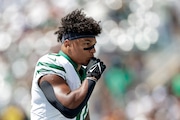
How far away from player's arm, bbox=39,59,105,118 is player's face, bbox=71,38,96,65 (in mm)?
87

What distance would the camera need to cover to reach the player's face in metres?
3.17

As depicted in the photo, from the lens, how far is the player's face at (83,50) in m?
3.17

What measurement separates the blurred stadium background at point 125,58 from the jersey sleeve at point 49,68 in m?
3.39

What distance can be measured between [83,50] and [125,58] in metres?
3.53

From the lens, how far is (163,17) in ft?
21.9

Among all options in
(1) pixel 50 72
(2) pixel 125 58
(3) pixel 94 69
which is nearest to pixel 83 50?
(3) pixel 94 69

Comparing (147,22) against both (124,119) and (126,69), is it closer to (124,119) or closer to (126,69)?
(126,69)

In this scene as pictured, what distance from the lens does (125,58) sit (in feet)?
21.9

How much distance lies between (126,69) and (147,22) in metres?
0.65

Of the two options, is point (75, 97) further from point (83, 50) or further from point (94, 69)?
point (83, 50)

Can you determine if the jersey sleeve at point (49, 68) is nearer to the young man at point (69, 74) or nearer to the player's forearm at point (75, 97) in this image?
the young man at point (69, 74)

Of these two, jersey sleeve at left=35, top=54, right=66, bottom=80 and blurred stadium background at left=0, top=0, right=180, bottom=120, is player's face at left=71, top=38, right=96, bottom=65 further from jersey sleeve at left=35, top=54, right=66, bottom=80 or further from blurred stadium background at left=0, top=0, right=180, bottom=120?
blurred stadium background at left=0, top=0, right=180, bottom=120

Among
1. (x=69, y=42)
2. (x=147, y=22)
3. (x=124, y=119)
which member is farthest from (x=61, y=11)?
A: (x=69, y=42)

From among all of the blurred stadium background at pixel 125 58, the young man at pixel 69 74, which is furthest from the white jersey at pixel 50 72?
the blurred stadium background at pixel 125 58
